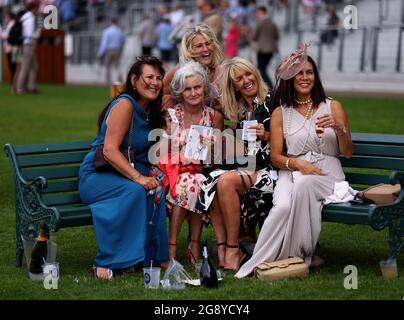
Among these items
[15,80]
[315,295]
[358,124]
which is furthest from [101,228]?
[15,80]

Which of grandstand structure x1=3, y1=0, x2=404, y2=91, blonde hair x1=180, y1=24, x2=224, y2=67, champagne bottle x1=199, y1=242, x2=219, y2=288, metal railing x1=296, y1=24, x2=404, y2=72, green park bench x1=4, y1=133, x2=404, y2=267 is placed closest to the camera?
champagne bottle x1=199, y1=242, x2=219, y2=288

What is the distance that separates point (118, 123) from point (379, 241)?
2.50 m

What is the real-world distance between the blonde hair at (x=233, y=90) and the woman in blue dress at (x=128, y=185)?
1.69 feet

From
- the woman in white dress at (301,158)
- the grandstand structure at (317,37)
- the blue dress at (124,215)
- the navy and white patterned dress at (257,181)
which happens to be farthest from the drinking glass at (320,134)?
the grandstand structure at (317,37)

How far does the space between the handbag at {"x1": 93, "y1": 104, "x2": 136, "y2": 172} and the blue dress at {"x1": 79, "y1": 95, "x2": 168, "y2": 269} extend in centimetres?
3

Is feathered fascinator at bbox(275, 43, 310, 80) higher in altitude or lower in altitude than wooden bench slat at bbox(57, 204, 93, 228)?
higher

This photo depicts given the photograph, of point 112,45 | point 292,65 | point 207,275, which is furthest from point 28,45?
point 207,275

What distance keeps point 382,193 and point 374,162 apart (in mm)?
540

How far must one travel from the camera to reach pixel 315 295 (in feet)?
22.5

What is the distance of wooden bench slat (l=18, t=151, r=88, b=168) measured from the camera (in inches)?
319

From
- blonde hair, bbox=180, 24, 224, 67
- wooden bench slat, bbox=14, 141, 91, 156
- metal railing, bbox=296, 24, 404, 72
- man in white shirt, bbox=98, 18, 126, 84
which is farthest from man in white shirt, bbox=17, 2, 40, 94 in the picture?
wooden bench slat, bbox=14, 141, 91, 156

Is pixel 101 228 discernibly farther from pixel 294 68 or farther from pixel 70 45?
pixel 70 45

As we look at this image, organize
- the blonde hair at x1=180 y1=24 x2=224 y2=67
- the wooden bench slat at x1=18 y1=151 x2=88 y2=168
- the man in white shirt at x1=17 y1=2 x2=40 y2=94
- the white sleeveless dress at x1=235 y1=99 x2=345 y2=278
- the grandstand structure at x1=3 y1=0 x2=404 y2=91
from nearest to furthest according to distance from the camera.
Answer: the white sleeveless dress at x1=235 y1=99 x2=345 y2=278
the wooden bench slat at x1=18 y1=151 x2=88 y2=168
the blonde hair at x1=180 y1=24 x2=224 y2=67
the man in white shirt at x1=17 y1=2 x2=40 y2=94
the grandstand structure at x1=3 y1=0 x2=404 y2=91

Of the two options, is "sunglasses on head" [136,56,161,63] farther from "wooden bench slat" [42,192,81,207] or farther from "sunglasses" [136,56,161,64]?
"wooden bench slat" [42,192,81,207]
